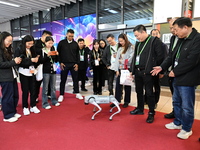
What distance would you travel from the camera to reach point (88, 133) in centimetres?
203

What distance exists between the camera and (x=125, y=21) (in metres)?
6.10

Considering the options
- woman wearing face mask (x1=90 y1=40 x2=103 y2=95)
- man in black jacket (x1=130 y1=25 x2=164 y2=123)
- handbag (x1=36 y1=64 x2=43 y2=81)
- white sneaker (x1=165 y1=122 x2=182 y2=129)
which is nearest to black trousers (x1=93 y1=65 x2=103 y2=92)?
woman wearing face mask (x1=90 y1=40 x2=103 y2=95)

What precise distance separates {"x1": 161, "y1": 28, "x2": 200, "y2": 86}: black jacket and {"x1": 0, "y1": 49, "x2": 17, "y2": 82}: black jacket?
2.26m

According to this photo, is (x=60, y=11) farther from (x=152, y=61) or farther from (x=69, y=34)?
(x=152, y=61)

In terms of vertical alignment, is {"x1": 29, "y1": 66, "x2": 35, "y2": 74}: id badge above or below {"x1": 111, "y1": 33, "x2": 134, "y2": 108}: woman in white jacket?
below

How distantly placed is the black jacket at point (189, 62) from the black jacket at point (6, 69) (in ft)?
7.41

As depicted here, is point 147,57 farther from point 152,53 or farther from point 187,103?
point 187,103

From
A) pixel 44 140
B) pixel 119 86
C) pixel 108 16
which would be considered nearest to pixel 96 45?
pixel 119 86

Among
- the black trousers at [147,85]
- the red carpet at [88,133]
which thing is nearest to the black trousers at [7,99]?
the red carpet at [88,133]

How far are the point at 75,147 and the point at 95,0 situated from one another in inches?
262

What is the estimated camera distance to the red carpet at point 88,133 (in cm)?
174

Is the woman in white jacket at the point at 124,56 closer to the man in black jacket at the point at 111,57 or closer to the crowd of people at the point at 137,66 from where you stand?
the crowd of people at the point at 137,66

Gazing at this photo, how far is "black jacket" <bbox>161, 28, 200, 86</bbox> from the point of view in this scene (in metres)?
1.66

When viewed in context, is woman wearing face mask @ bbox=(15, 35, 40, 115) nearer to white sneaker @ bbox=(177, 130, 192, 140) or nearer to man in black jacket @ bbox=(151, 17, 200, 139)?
man in black jacket @ bbox=(151, 17, 200, 139)
